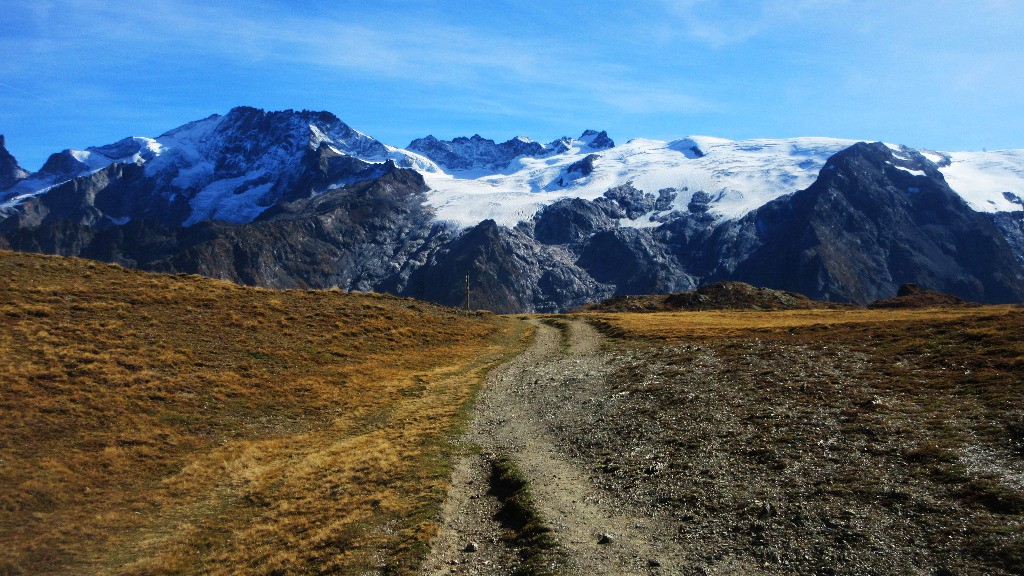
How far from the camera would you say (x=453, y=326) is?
7262cm

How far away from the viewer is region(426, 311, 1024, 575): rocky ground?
1661 centimetres

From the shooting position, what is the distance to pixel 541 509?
2106 cm

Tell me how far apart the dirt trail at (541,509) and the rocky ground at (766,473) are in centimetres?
8

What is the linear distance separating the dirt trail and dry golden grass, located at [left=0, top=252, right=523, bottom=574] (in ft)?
4.04

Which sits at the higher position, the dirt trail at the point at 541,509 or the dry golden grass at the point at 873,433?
the dry golden grass at the point at 873,433

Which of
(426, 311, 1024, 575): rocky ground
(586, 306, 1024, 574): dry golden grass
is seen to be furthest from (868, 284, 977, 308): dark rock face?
(426, 311, 1024, 575): rocky ground

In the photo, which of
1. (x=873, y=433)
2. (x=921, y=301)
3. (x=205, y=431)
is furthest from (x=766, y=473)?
(x=921, y=301)

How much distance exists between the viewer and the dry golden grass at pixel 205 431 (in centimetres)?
2084

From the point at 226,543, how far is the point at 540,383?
25.2 m

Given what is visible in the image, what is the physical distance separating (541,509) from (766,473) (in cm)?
840

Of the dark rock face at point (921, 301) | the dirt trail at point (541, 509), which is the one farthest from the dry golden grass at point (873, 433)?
the dark rock face at point (921, 301)

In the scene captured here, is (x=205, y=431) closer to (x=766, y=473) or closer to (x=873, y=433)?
(x=766, y=473)

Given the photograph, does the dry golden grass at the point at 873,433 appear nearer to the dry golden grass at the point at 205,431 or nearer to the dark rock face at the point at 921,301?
the dry golden grass at the point at 205,431

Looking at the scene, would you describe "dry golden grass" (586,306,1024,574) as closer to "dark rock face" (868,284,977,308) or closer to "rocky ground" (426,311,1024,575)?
"rocky ground" (426,311,1024,575)
